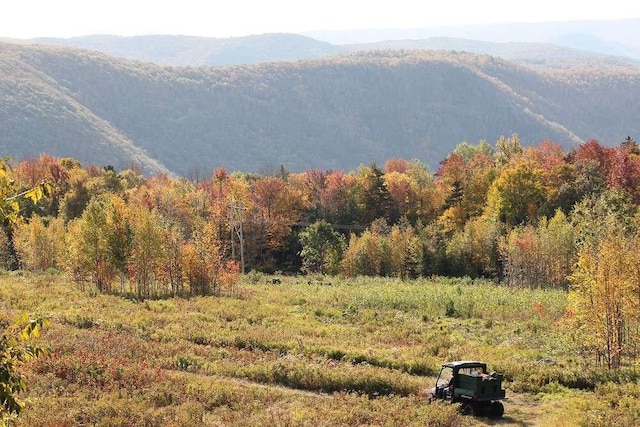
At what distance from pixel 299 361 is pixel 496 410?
35.3 ft

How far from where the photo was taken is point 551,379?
3150cm

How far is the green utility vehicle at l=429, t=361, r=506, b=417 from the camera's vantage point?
2662 centimetres

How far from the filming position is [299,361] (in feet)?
112

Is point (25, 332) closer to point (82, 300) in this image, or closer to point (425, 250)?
point (82, 300)

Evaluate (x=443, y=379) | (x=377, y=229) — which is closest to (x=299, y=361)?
(x=443, y=379)

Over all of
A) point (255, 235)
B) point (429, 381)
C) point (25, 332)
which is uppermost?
point (25, 332)

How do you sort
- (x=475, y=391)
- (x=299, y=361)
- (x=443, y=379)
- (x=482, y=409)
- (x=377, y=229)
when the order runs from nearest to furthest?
(x=475, y=391) → (x=482, y=409) → (x=443, y=379) → (x=299, y=361) → (x=377, y=229)

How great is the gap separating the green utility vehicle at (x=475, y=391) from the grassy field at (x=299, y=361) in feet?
2.13

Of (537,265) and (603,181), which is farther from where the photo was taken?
(603,181)

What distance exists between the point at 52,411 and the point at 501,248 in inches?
2267

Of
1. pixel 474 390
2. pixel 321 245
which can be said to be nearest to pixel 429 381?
pixel 474 390

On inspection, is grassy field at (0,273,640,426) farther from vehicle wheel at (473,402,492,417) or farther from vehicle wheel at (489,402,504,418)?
vehicle wheel at (473,402,492,417)

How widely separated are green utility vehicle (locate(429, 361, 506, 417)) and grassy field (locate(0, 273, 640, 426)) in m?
0.65

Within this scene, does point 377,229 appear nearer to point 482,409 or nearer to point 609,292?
point 609,292
